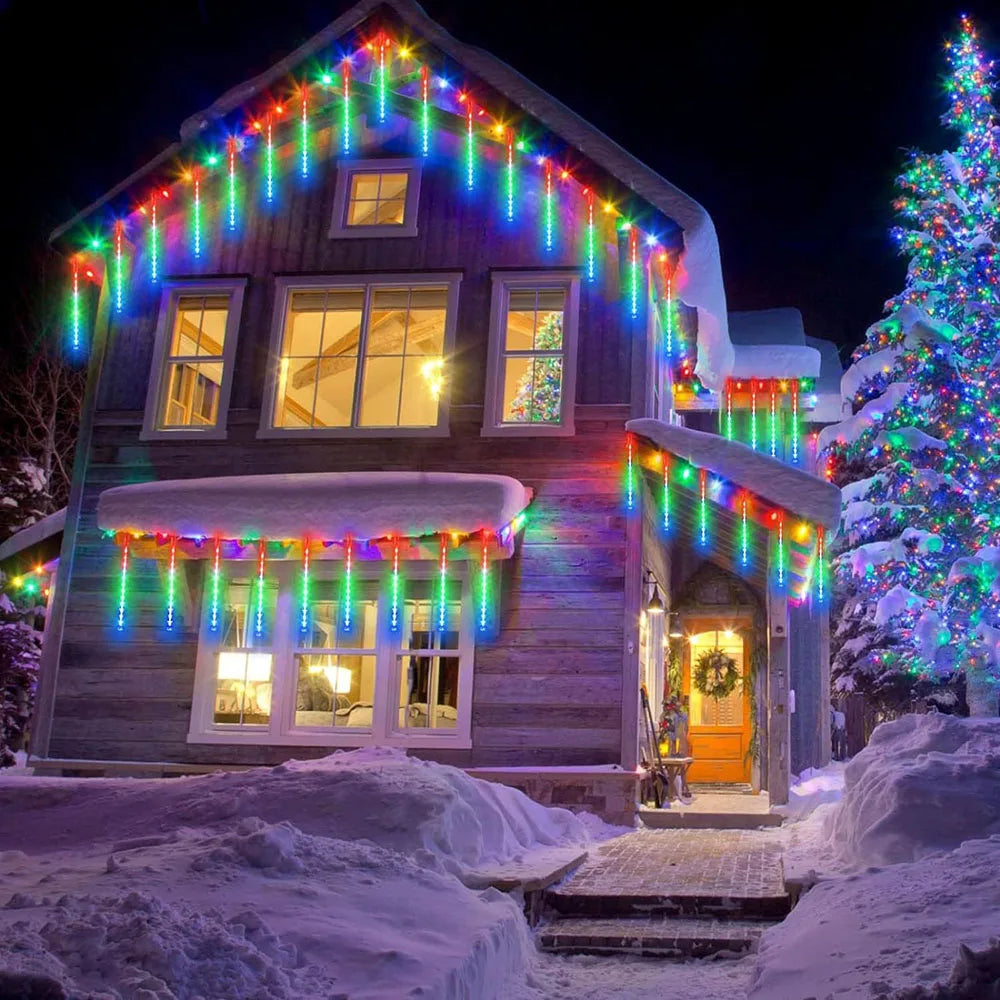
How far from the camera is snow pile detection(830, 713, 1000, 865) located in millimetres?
7004

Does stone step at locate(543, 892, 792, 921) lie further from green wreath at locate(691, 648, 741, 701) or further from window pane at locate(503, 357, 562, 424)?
green wreath at locate(691, 648, 741, 701)

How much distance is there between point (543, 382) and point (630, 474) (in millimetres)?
1619

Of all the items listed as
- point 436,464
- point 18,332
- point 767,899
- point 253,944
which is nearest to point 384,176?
point 436,464

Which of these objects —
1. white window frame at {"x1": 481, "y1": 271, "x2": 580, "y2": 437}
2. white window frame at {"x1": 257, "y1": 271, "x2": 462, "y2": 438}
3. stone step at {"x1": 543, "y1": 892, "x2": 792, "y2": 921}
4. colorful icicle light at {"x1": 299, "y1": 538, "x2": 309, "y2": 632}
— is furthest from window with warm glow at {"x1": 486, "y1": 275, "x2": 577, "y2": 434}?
stone step at {"x1": 543, "y1": 892, "x2": 792, "y2": 921}

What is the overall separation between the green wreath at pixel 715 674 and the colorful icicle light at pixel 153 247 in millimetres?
10190

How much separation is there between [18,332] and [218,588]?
1664cm

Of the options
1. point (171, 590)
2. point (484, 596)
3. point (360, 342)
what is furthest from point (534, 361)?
point (171, 590)

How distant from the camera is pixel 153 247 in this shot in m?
13.5

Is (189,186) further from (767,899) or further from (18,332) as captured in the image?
(18,332)

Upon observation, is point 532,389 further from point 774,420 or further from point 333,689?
point 774,420

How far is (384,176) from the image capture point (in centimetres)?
1329

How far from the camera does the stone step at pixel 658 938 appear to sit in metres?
6.73

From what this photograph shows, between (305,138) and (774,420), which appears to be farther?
(774,420)

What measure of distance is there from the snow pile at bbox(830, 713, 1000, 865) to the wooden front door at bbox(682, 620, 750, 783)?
9.06 m
